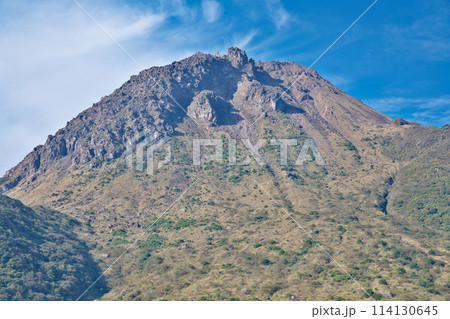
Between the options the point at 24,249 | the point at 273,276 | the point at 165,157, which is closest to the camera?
the point at 273,276

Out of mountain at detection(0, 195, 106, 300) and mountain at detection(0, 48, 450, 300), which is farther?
mountain at detection(0, 48, 450, 300)

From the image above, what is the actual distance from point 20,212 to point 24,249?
23.9 meters

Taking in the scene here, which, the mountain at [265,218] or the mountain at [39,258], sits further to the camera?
the mountain at [265,218]

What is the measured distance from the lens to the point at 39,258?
105 metres

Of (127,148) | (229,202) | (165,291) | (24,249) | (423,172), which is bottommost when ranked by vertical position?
(165,291)

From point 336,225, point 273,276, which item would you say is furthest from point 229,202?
point 273,276

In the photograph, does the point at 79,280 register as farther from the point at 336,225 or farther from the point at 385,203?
the point at 385,203

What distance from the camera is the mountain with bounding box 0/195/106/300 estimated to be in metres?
90.1

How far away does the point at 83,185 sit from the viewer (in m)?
173

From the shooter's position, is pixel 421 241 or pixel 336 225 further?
pixel 336 225

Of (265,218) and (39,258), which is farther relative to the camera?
(265,218)

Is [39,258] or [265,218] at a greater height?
[265,218]

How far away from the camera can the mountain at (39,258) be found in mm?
90062

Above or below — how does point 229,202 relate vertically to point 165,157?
below
